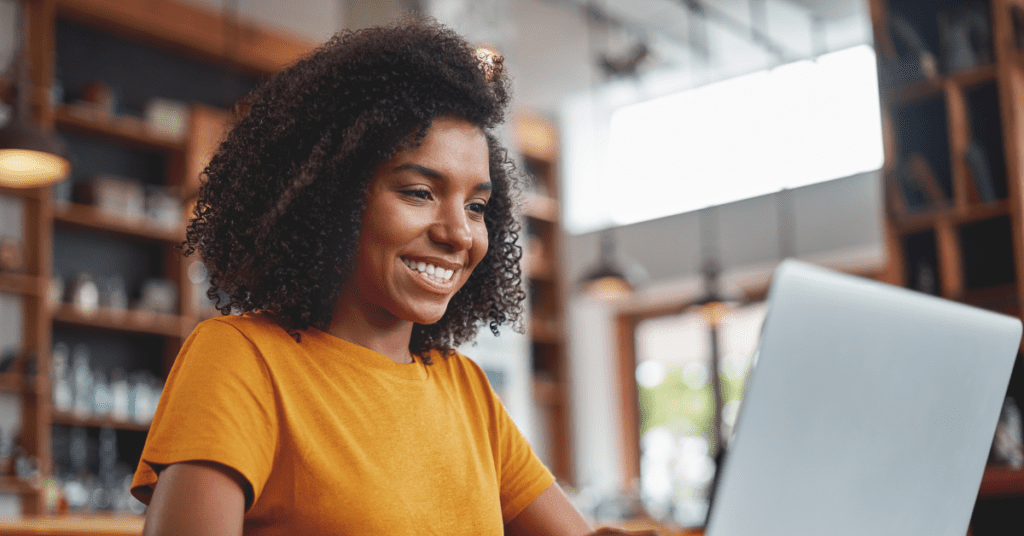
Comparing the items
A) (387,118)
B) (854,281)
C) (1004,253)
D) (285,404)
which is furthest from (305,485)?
(1004,253)

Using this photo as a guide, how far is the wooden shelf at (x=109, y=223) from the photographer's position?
17.4ft

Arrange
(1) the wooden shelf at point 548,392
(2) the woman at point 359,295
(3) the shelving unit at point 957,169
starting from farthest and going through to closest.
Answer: (1) the wooden shelf at point 548,392, (3) the shelving unit at point 957,169, (2) the woman at point 359,295

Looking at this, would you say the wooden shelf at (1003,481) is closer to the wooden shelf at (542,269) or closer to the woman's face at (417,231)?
the woman's face at (417,231)

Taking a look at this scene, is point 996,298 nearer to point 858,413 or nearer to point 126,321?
point 858,413

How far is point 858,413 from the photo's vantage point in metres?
0.77

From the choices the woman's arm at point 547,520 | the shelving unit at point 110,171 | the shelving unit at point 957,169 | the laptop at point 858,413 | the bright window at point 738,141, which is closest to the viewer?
the laptop at point 858,413

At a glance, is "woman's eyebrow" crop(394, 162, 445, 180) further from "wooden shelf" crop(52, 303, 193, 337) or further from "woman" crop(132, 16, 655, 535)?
"wooden shelf" crop(52, 303, 193, 337)

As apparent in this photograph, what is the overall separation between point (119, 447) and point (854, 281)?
5.56m

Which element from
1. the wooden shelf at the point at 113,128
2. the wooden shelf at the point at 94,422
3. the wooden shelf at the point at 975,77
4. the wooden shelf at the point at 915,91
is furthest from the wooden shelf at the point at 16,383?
the wooden shelf at the point at 975,77

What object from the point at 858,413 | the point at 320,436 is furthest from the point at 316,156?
the point at 858,413

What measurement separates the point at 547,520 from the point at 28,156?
348 centimetres

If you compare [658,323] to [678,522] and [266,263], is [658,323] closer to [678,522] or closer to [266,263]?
[678,522]

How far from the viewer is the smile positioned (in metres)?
1.06

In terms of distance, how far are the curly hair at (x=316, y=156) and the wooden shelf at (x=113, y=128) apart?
4706 millimetres
